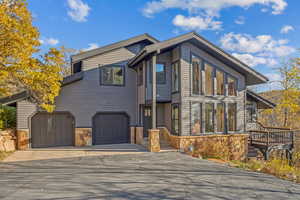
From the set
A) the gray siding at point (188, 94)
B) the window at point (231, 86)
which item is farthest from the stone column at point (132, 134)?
the window at point (231, 86)

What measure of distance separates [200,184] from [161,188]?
1224mm

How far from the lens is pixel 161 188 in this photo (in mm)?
5367

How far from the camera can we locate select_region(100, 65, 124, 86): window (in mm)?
13469

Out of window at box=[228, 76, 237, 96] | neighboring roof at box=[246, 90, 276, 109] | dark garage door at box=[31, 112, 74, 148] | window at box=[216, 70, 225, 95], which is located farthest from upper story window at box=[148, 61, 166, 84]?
neighboring roof at box=[246, 90, 276, 109]

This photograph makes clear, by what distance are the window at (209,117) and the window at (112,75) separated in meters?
5.95

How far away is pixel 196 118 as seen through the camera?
38.1ft

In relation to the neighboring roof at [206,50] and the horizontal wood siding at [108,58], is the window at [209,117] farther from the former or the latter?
the horizontal wood siding at [108,58]

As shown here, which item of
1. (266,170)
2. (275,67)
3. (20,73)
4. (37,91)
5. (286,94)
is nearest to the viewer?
(266,170)

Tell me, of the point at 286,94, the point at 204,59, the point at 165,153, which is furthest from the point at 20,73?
the point at 286,94

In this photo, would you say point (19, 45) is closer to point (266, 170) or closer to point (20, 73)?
point (20, 73)

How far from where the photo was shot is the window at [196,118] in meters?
11.5

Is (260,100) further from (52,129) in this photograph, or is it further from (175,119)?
(52,129)

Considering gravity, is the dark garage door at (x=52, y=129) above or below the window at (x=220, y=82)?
below

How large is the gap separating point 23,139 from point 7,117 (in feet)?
6.18
